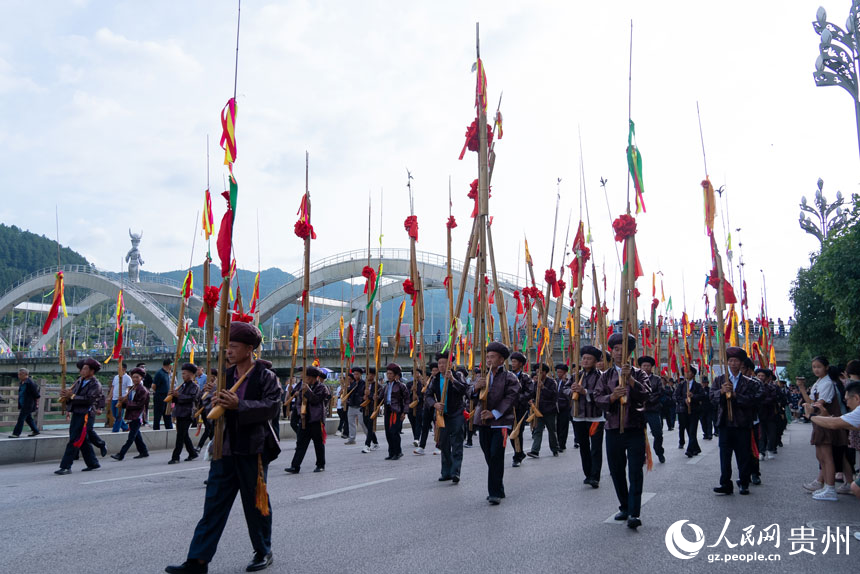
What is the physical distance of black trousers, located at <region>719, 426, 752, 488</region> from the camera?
7.97 metres

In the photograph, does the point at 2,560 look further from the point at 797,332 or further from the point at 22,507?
the point at 797,332

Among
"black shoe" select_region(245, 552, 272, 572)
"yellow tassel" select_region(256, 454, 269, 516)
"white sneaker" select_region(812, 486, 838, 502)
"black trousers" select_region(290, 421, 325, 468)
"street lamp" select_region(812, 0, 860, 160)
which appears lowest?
"white sneaker" select_region(812, 486, 838, 502)

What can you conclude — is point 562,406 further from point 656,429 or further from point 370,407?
point 370,407

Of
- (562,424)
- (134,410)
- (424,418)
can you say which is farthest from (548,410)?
(134,410)

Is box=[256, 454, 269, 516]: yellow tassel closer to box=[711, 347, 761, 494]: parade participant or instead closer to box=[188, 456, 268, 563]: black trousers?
box=[188, 456, 268, 563]: black trousers

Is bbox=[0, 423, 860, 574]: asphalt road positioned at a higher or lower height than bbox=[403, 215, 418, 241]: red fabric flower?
lower

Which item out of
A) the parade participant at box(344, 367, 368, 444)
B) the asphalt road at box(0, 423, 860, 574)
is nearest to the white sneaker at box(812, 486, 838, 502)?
the asphalt road at box(0, 423, 860, 574)

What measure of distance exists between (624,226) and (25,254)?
428 ft

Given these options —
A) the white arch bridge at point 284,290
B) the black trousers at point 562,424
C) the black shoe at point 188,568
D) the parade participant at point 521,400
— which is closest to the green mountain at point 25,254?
the white arch bridge at point 284,290

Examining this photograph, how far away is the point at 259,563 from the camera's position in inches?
183

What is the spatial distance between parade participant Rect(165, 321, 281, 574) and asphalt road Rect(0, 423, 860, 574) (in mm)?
343

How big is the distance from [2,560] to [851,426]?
6.41 m

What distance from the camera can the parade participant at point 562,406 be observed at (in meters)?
13.2

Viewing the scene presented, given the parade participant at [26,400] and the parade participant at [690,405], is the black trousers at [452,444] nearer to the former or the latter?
the parade participant at [690,405]
